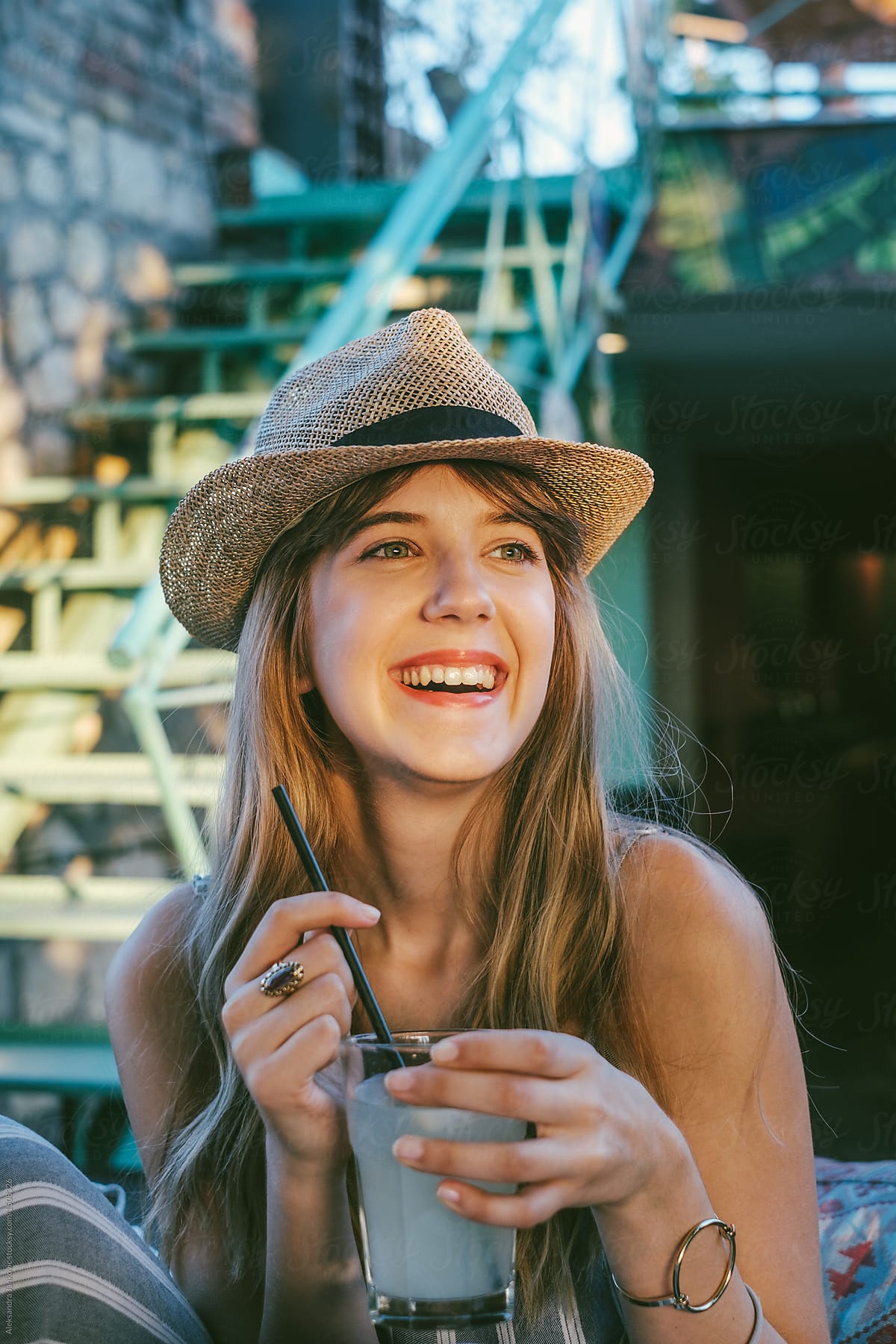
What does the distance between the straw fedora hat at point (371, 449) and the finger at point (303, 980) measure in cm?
48

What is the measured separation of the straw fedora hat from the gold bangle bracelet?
2.38 ft

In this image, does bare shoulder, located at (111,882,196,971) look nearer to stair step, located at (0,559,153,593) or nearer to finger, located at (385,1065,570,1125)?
finger, located at (385,1065,570,1125)

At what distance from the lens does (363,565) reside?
4.31 feet

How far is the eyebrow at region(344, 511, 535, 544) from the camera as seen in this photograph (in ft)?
4.28

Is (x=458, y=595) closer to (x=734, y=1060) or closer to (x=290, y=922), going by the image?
(x=290, y=922)

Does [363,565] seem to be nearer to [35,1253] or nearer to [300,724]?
[300,724]

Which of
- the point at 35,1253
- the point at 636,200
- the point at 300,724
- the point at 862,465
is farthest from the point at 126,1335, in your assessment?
the point at 862,465

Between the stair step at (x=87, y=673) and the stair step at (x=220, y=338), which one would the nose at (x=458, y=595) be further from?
the stair step at (x=220, y=338)

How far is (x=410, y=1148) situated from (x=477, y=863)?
0.65m

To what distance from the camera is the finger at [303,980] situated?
1.02 meters

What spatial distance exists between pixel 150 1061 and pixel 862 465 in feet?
20.2

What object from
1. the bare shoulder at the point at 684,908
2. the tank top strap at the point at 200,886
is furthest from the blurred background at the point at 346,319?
the bare shoulder at the point at 684,908

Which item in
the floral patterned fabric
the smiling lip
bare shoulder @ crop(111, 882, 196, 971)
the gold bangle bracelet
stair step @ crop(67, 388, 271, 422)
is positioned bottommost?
the floral patterned fabric

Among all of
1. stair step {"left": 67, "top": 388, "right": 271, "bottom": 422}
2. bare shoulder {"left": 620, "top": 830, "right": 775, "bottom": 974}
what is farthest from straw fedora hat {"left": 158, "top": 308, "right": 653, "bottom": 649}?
stair step {"left": 67, "top": 388, "right": 271, "bottom": 422}
